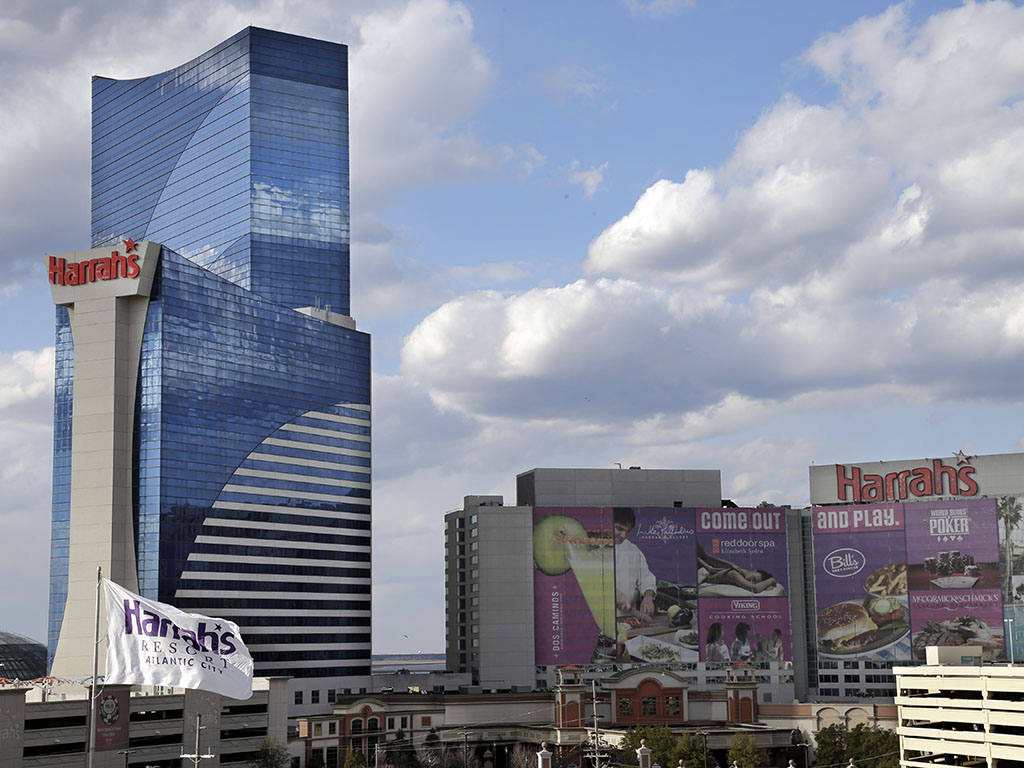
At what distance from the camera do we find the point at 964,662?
17312 cm

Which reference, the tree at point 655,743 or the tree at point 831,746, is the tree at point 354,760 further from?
the tree at point 831,746

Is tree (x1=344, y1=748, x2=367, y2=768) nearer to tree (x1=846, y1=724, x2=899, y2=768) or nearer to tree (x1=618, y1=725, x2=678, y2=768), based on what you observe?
tree (x1=618, y1=725, x2=678, y2=768)

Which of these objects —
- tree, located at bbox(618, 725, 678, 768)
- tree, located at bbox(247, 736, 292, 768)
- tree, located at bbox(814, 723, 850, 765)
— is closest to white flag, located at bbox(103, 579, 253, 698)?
tree, located at bbox(247, 736, 292, 768)

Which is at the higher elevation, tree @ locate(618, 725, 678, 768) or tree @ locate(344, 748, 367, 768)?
tree @ locate(618, 725, 678, 768)

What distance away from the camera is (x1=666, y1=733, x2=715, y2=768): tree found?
570ft

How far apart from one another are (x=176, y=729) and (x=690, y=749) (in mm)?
67852

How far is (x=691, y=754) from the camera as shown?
175 m

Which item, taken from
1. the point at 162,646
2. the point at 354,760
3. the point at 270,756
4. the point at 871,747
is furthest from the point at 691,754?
the point at 162,646

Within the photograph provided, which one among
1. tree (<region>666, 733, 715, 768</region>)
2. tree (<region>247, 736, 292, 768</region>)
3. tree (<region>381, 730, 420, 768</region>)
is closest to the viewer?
tree (<region>247, 736, 292, 768</region>)

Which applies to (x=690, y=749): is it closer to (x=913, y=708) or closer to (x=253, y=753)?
(x=913, y=708)

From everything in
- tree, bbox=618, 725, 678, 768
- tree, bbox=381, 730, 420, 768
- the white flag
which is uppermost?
the white flag

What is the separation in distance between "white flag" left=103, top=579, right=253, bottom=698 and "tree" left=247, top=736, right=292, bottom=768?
103243 mm

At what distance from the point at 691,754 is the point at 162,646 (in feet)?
414

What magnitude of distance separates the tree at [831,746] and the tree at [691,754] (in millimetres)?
22425
